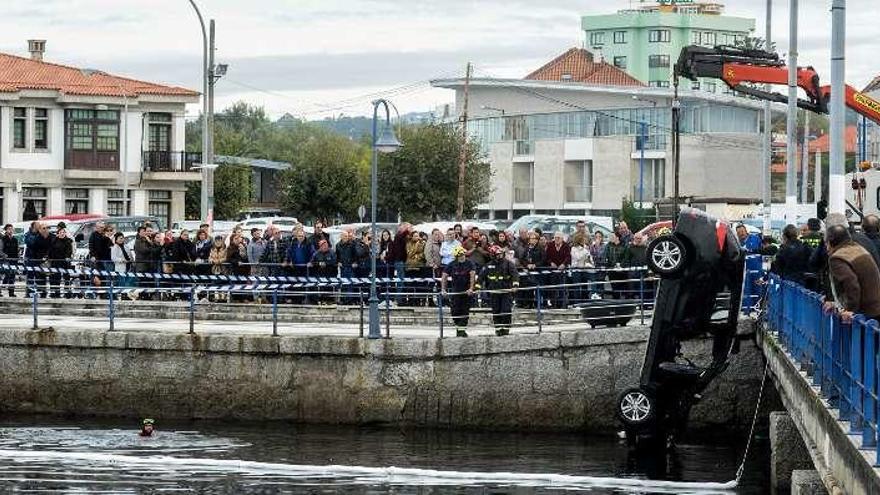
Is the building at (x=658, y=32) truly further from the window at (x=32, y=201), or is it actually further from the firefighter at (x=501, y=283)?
the firefighter at (x=501, y=283)

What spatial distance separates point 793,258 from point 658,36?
4805 inches

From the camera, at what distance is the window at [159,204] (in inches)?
2584

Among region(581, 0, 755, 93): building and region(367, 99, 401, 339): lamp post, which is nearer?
region(367, 99, 401, 339): lamp post

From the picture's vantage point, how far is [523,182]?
96.5 m

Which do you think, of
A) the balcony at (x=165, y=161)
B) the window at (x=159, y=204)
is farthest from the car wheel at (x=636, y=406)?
the window at (x=159, y=204)

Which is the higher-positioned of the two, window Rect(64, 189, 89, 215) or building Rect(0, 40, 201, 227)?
building Rect(0, 40, 201, 227)

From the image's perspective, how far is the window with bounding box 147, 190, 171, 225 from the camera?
65.6 meters

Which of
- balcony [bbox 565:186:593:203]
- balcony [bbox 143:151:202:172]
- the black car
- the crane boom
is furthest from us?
balcony [bbox 565:186:593:203]

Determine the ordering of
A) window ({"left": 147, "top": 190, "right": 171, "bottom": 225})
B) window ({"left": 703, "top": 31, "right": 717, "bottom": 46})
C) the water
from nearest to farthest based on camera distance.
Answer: the water → window ({"left": 147, "top": 190, "right": 171, "bottom": 225}) → window ({"left": 703, "top": 31, "right": 717, "bottom": 46})

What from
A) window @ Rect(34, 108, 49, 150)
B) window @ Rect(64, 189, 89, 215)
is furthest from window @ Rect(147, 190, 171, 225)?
window @ Rect(34, 108, 49, 150)

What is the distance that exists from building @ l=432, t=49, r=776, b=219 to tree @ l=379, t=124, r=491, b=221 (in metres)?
7.92

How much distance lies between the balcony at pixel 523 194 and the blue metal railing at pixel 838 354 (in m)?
73.7

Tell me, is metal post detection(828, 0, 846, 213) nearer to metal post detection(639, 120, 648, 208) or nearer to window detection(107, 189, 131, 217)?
window detection(107, 189, 131, 217)

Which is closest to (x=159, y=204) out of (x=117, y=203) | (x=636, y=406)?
(x=117, y=203)
